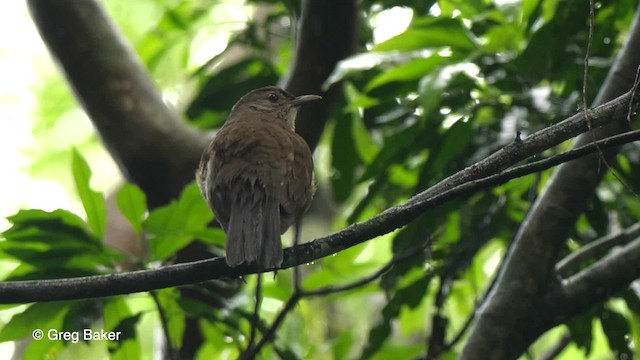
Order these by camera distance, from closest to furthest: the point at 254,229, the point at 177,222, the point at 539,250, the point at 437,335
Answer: the point at 254,229 → the point at 539,250 → the point at 177,222 → the point at 437,335

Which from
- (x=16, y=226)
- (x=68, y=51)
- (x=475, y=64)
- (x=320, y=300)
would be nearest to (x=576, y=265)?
(x=475, y=64)

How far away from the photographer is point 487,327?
12.8 feet

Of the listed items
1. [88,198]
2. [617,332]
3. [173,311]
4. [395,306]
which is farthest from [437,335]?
[88,198]

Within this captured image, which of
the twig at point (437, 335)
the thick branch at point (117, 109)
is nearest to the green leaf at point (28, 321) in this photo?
the thick branch at point (117, 109)

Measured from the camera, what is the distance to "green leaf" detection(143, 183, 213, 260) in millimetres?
4027

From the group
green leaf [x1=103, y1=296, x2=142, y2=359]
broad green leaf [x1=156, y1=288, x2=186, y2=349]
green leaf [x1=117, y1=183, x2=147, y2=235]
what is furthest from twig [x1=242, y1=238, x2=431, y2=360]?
green leaf [x1=117, y1=183, x2=147, y2=235]

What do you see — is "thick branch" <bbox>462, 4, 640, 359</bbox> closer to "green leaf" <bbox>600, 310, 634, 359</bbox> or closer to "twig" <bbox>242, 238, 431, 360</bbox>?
"twig" <bbox>242, 238, 431, 360</bbox>

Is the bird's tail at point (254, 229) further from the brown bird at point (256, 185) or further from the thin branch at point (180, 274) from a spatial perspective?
the thin branch at point (180, 274)

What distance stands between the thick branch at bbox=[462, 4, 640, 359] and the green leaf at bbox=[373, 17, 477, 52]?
0.78 meters

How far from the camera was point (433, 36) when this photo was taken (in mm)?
4422

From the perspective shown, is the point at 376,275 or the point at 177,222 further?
the point at 376,275

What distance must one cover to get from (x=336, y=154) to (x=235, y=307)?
1.18 metres

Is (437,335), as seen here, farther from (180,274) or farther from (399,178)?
(180,274)

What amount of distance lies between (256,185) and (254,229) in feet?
1.17
